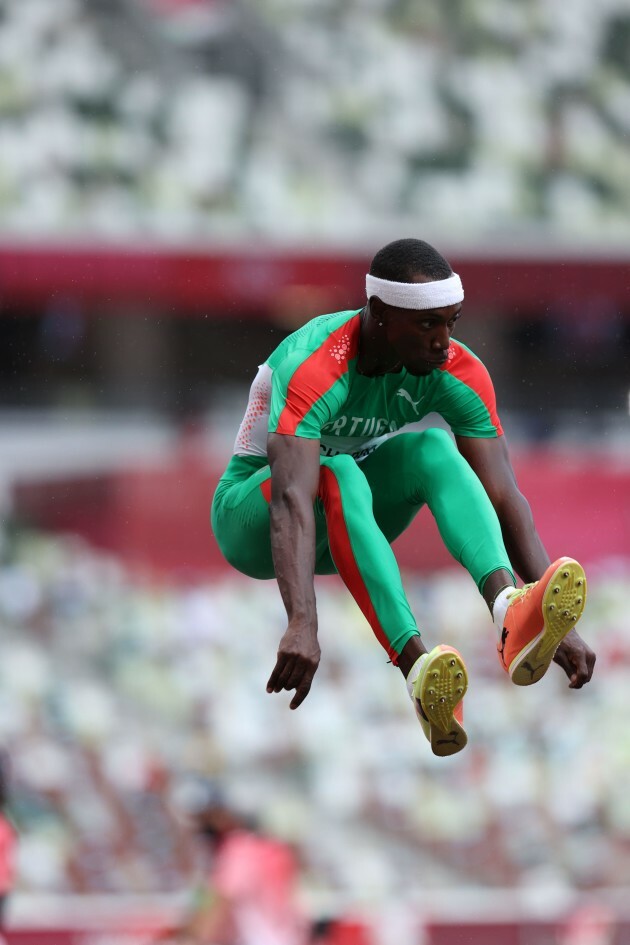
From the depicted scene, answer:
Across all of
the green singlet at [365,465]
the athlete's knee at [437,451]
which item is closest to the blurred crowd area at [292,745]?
the green singlet at [365,465]

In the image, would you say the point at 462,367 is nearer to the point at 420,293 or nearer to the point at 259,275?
the point at 420,293

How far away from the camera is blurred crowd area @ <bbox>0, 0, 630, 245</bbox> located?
1301 centimetres

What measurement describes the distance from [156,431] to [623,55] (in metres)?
5.70

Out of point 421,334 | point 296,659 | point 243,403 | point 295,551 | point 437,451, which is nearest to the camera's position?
point 296,659

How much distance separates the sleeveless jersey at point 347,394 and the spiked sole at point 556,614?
2.14 ft

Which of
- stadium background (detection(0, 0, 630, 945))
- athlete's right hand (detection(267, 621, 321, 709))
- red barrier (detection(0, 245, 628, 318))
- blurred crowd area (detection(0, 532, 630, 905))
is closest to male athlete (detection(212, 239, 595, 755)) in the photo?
athlete's right hand (detection(267, 621, 321, 709))

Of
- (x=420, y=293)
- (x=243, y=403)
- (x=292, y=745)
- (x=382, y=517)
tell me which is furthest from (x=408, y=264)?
(x=243, y=403)

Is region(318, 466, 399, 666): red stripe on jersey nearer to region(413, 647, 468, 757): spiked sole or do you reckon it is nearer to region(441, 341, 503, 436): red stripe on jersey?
region(413, 647, 468, 757): spiked sole

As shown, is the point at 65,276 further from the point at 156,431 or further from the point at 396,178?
the point at 396,178

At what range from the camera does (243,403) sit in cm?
1141

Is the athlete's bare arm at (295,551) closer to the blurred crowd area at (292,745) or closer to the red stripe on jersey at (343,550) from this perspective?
the red stripe on jersey at (343,550)

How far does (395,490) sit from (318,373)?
49cm

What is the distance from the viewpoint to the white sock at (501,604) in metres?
3.71

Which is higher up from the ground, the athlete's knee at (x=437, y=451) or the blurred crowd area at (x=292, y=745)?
the athlete's knee at (x=437, y=451)
